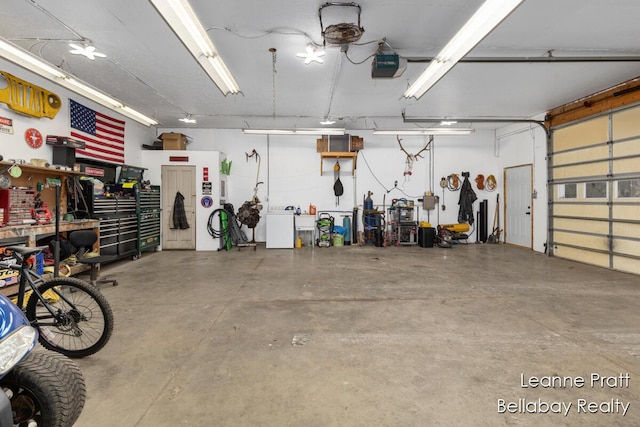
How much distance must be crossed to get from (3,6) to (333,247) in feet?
22.5

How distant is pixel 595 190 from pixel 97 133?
9958 millimetres

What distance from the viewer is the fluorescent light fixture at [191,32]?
2434mm

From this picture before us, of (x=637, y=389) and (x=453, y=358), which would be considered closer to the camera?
(x=637, y=389)

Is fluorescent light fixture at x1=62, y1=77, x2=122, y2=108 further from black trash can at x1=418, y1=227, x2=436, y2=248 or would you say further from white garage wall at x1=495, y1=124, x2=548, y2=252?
white garage wall at x1=495, y1=124, x2=548, y2=252

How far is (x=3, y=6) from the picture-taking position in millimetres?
3137

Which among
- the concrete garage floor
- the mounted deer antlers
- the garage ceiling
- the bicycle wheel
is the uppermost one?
the garage ceiling

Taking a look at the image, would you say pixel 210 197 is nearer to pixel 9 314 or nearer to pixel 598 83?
pixel 9 314

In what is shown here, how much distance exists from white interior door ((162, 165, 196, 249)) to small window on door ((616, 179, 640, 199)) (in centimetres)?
878

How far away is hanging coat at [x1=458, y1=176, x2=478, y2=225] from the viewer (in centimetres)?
855

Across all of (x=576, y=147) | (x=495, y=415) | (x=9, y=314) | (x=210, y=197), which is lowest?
(x=495, y=415)

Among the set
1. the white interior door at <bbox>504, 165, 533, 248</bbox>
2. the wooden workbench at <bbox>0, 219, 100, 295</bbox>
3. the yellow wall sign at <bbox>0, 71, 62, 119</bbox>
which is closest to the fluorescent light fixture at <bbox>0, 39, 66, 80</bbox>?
the yellow wall sign at <bbox>0, 71, 62, 119</bbox>

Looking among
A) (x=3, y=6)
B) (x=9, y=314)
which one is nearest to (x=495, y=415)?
(x=9, y=314)

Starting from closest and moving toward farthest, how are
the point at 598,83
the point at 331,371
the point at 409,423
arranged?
the point at 409,423
the point at 331,371
the point at 598,83

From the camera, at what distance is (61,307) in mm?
2273
